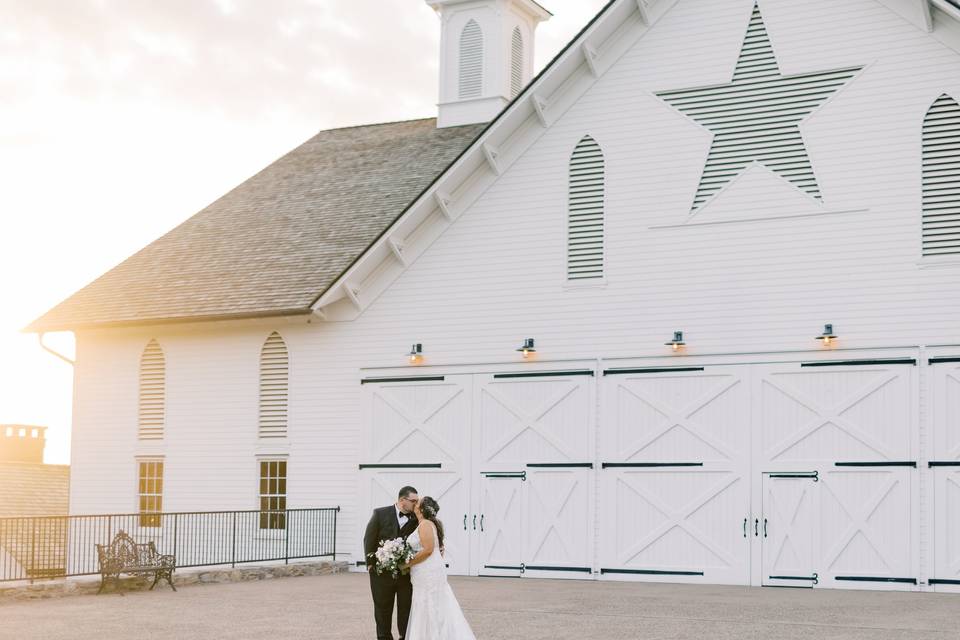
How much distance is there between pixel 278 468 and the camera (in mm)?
24516

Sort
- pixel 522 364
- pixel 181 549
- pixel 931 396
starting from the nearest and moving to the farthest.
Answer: pixel 931 396
pixel 522 364
pixel 181 549

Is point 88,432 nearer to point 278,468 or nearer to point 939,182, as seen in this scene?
point 278,468

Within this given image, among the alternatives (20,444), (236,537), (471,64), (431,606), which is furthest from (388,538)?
(20,444)

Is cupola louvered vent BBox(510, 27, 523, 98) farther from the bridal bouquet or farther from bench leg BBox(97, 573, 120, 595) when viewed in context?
the bridal bouquet

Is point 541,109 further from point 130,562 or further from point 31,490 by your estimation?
point 31,490

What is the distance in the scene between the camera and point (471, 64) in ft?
97.2

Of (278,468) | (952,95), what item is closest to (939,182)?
(952,95)

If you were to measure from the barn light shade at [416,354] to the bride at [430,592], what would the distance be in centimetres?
1062

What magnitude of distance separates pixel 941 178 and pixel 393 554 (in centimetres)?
1108

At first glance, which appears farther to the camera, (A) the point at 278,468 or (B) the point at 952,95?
(A) the point at 278,468

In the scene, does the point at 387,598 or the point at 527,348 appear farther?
the point at 527,348

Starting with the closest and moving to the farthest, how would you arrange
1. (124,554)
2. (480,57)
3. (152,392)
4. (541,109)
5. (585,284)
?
(124,554) < (585,284) < (541,109) < (152,392) < (480,57)

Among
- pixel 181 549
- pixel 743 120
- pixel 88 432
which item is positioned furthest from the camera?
pixel 88 432

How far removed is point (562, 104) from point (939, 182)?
627 cm
